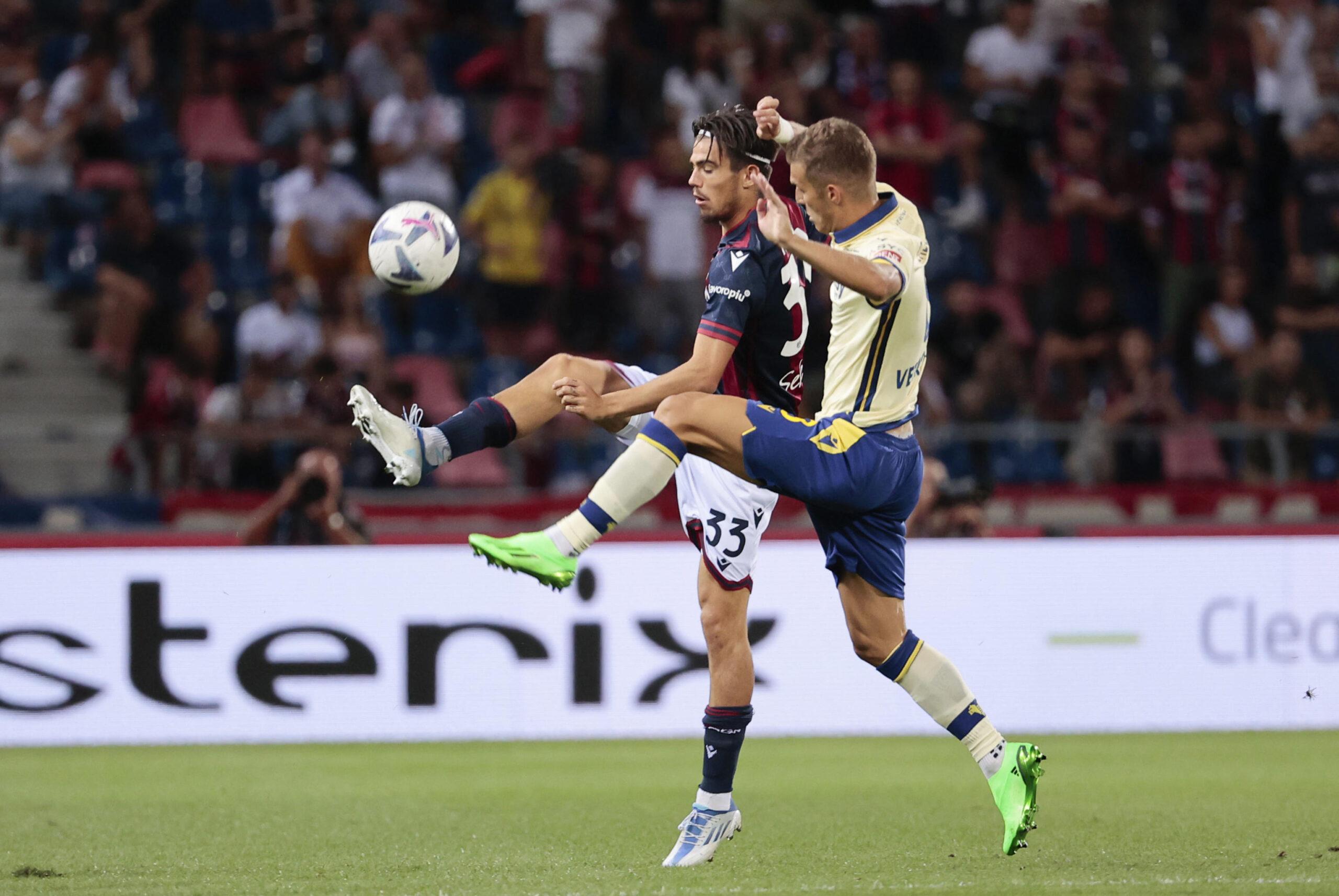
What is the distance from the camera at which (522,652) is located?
10.2 m

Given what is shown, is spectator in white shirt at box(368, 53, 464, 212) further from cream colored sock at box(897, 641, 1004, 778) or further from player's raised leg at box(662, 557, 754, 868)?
cream colored sock at box(897, 641, 1004, 778)

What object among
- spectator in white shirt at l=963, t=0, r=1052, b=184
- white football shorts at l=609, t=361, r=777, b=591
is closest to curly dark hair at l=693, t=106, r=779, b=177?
white football shorts at l=609, t=361, r=777, b=591

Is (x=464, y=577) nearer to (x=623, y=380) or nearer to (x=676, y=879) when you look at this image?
(x=623, y=380)

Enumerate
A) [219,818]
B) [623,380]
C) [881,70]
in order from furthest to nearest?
[881,70], [219,818], [623,380]

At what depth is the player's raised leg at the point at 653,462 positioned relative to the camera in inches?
219

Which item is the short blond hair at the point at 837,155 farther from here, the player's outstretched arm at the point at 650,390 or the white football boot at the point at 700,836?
the white football boot at the point at 700,836

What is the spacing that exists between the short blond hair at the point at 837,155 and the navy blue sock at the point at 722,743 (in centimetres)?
192

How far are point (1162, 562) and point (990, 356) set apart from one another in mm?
2935

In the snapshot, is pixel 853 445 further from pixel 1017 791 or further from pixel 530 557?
pixel 1017 791

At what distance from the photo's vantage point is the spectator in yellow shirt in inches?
526

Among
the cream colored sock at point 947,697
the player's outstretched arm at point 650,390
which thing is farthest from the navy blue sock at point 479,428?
the cream colored sock at point 947,697

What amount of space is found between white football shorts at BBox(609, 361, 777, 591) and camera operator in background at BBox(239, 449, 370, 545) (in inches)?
179

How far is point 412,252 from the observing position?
639 centimetres

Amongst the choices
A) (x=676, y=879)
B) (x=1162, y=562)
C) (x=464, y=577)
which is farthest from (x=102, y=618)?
(x=1162, y=562)
